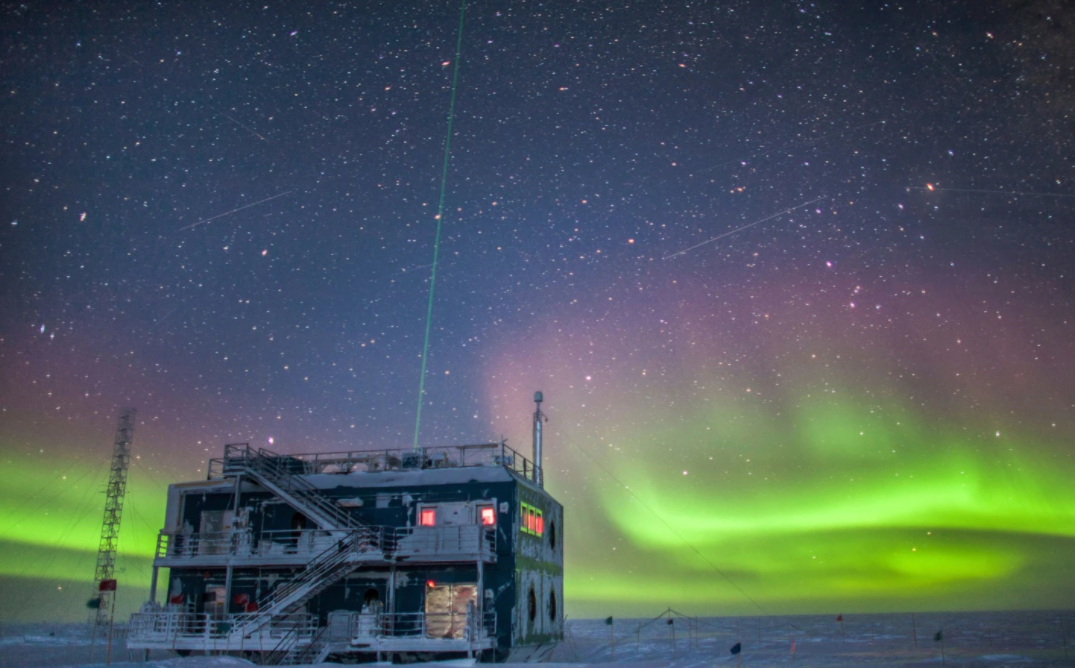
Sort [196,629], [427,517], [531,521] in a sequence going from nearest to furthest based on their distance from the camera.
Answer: [196,629] → [427,517] → [531,521]

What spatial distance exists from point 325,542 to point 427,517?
4622 mm

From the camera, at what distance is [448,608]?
35.2 metres

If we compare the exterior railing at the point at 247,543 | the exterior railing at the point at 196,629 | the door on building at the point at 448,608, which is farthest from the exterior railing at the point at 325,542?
the exterior railing at the point at 196,629

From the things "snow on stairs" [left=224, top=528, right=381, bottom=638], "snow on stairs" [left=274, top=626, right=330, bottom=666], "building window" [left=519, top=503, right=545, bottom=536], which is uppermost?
"building window" [left=519, top=503, right=545, bottom=536]

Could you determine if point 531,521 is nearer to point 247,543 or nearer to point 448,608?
point 448,608

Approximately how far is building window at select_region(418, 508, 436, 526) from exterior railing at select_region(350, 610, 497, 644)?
395 centimetres

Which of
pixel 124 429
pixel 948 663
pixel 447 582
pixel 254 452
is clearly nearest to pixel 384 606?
pixel 447 582

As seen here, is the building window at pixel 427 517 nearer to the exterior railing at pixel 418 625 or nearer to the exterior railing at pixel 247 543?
the exterior railing at pixel 247 543

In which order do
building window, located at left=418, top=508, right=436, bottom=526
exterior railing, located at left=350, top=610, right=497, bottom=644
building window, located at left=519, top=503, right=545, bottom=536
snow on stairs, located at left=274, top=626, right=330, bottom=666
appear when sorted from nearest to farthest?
snow on stairs, located at left=274, top=626, right=330, bottom=666 → exterior railing, located at left=350, top=610, right=497, bottom=644 → building window, located at left=418, top=508, right=436, bottom=526 → building window, located at left=519, top=503, right=545, bottom=536

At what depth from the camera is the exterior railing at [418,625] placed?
1337 inches

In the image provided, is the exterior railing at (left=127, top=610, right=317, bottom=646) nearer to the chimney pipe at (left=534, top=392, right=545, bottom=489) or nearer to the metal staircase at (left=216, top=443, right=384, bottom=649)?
the metal staircase at (left=216, top=443, right=384, bottom=649)

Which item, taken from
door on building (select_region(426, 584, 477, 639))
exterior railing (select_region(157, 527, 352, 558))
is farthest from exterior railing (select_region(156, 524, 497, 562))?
door on building (select_region(426, 584, 477, 639))

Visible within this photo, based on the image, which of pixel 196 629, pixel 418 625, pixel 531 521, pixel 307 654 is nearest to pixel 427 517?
pixel 418 625

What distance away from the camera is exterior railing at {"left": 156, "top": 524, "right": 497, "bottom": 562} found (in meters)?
34.4
